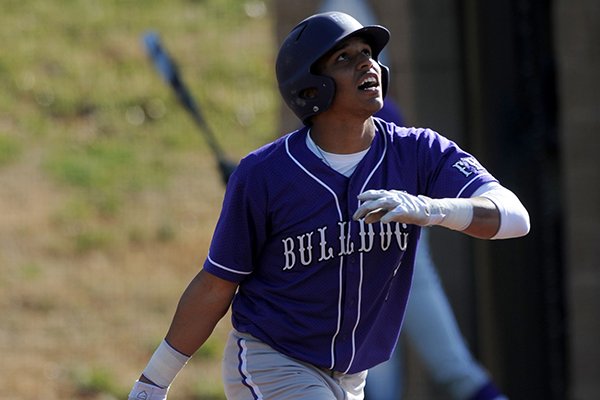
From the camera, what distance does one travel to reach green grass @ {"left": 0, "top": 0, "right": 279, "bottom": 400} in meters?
10.5

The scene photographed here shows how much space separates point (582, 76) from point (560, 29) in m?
0.30

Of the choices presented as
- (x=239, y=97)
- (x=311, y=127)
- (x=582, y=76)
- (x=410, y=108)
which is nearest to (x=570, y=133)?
(x=582, y=76)

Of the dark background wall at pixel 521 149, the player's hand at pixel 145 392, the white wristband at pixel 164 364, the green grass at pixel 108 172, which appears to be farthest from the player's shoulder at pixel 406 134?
the green grass at pixel 108 172

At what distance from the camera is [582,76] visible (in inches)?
333

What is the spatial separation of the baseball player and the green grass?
548 cm

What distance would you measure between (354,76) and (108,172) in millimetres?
7914

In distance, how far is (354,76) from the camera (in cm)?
438

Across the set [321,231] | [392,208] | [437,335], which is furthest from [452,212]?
[437,335]

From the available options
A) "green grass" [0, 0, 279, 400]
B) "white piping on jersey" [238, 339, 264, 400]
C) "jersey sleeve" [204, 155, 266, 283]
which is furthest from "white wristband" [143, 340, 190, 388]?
"green grass" [0, 0, 279, 400]

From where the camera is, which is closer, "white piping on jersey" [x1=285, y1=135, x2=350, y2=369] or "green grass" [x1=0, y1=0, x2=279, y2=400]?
"white piping on jersey" [x1=285, y1=135, x2=350, y2=369]

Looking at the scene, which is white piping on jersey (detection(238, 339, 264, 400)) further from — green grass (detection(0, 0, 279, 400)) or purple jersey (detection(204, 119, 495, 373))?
green grass (detection(0, 0, 279, 400))

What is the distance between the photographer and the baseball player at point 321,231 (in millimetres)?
4336

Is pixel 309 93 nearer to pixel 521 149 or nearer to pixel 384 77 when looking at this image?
pixel 384 77

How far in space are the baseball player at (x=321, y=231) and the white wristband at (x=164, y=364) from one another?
0.12 ft
